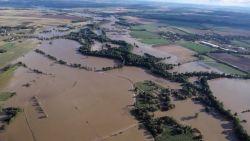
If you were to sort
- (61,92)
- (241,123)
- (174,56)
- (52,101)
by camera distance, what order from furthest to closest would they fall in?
(174,56)
(61,92)
(52,101)
(241,123)

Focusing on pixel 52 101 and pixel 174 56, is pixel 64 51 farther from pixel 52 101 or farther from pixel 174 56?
pixel 52 101

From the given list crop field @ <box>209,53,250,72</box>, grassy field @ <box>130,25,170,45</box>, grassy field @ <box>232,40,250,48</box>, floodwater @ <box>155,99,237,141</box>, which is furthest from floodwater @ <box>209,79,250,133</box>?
grassy field @ <box>232,40,250,48</box>

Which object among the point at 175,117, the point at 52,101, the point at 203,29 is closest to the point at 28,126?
the point at 52,101

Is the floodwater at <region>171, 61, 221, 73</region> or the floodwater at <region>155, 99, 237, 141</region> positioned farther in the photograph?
the floodwater at <region>171, 61, 221, 73</region>

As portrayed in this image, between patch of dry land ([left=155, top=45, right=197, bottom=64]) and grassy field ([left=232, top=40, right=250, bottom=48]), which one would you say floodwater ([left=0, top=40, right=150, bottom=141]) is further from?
grassy field ([left=232, top=40, right=250, bottom=48])

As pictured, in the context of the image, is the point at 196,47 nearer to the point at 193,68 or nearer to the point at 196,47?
the point at 196,47

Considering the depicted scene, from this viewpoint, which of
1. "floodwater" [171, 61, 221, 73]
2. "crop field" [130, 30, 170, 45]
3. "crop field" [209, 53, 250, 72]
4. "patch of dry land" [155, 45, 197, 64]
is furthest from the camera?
"crop field" [130, 30, 170, 45]
